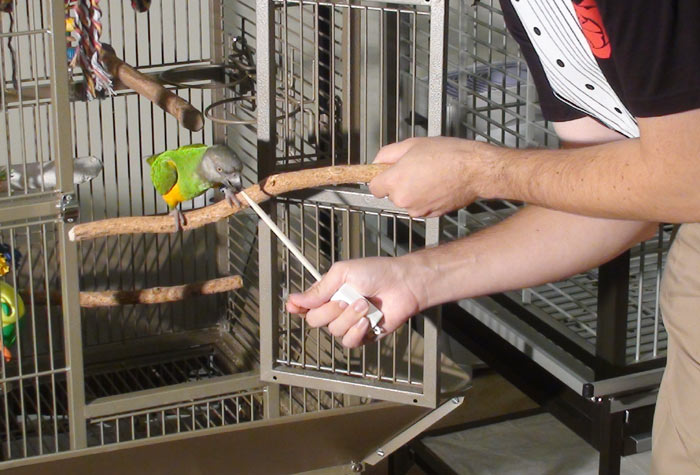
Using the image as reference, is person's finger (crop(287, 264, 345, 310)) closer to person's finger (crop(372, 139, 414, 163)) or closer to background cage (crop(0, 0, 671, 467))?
person's finger (crop(372, 139, 414, 163))

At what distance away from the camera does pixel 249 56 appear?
1398 mm

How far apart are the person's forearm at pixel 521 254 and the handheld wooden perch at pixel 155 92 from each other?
0.42 metres

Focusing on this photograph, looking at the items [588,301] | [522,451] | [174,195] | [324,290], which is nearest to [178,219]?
[174,195]

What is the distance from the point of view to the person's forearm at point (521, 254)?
75cm

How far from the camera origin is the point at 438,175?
0.72 meters

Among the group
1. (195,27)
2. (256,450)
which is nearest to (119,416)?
(256,450)

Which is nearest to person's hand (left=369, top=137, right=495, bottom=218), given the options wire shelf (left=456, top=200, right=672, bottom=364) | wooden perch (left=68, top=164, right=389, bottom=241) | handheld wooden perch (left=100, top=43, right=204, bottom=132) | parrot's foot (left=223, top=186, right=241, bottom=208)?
wooden perch (left=68, top=164, right=389, bottom=241)

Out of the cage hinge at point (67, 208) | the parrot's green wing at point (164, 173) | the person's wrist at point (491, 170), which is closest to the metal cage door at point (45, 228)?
the cage hinge at point (67, 208)

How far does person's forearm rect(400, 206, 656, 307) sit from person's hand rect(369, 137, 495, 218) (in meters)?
0.04

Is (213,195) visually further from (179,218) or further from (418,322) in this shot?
(179,218)

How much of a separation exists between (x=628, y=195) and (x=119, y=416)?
0.80m

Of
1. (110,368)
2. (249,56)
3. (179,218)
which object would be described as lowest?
(110,368)

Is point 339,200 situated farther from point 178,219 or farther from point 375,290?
point 375,290

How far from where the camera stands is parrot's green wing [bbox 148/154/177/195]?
1010 mm
